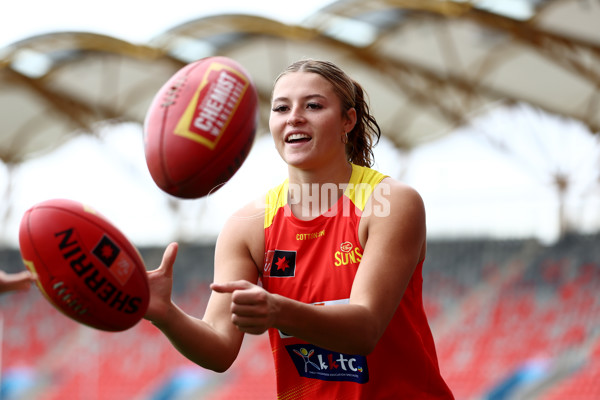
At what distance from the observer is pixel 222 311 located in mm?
2496

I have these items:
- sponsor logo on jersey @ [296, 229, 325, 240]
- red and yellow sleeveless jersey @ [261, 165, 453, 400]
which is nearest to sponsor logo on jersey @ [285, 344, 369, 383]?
red and yellow sleeveless jersey @ [261, 165, 453, 400]

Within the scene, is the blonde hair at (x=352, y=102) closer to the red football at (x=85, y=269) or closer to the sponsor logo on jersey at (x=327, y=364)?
the sponsor logo on jersey at (x=327, y=364)

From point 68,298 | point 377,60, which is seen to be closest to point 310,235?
point 68,298

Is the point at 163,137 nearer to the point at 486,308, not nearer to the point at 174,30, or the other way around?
the point at 174,30

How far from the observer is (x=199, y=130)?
2523 mm

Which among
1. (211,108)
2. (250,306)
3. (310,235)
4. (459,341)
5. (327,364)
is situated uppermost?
(211,108)

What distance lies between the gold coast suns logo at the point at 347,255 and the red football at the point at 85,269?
25.4 inches

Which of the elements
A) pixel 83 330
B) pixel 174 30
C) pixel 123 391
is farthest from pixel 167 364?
pixel 174 30

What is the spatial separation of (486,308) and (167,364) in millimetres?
7088

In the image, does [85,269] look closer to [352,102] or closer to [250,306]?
[250,306]

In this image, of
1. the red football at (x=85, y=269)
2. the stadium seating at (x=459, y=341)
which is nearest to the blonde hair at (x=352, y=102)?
the red football at (x=85, y=269)

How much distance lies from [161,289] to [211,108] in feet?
2.27

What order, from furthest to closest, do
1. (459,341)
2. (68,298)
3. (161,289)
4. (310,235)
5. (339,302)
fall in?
(459,341) → (310,235) → (339,302) → (161,289) → (68,298)

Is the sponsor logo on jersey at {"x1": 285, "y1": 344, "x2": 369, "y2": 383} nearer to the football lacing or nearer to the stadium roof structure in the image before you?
the football lacing
